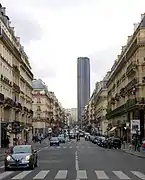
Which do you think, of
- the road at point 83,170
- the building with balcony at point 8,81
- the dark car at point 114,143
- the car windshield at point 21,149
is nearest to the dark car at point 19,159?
the car windshield at point 21,149

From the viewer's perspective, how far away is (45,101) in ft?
609

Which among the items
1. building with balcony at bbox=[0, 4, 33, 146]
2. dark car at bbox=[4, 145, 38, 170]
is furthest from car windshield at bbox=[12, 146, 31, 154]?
building with balcony at bbox=[0, 4, 33, 146]

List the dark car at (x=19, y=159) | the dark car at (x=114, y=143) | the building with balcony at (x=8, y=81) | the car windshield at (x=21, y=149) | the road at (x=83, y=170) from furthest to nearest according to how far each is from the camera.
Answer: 1. the dark car at (x=114, y=143)
2. the building with balcony at (x=8, y=81)
3. the car windshield at (x=21, y=149)
4. the dark car at (x=19, y=159)
5. the road at (x=83, y=170)

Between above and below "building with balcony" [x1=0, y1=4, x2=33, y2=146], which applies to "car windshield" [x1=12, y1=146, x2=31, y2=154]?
below

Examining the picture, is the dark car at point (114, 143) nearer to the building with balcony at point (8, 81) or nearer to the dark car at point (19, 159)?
the building with balcony at point (8, 81)

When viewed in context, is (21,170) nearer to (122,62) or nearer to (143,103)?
(143,103)

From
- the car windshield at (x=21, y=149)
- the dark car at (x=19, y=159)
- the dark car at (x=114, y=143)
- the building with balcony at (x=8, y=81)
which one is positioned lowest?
the dark car at (x=114, y=143)

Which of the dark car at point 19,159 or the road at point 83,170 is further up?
the dark car at point 19,159

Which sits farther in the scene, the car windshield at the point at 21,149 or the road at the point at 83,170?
the car windshield at the point at 21,149

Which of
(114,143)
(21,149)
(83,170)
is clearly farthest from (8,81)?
(83,170)

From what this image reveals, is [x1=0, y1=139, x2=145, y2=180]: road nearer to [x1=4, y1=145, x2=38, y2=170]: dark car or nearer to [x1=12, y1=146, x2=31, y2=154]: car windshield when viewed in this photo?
[x1=4, y1=145, x2=38, y2=170]: dark car

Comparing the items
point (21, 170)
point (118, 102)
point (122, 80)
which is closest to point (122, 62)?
point (122, 80)

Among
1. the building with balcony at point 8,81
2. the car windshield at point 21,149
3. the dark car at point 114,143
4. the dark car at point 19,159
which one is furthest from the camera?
the dark car at point 114,143

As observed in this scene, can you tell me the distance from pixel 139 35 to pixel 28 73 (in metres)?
50.6
